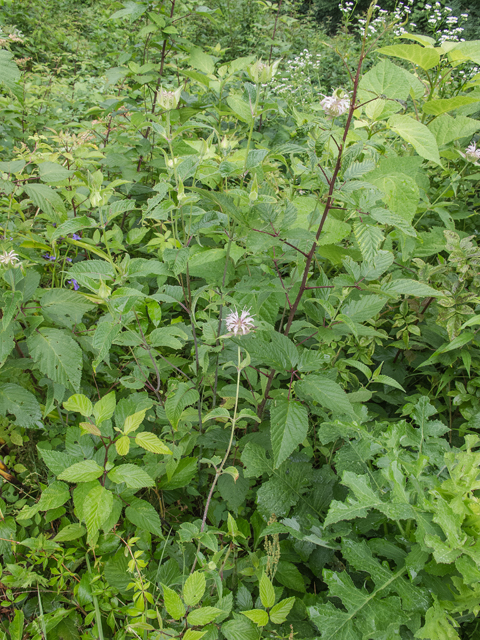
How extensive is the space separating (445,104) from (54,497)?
209 cm

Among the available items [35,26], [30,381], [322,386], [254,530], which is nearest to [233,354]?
[322,386]

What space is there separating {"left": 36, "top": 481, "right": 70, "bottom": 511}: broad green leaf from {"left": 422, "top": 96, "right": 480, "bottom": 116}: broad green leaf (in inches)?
80.5

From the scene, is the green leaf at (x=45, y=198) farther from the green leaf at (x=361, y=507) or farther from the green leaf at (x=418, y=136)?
the green leaf at (x=361, y=507)

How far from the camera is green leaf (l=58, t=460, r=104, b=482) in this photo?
1.05 meters

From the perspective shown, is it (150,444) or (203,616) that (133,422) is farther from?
(203,616)

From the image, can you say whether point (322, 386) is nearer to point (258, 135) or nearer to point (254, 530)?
point (254, 530)

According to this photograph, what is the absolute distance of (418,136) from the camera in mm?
1249

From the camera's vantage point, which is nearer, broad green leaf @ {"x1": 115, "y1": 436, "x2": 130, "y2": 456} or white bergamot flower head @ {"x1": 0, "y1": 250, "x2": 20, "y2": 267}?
broad green leaf @ {"x1": 115, "y1": 436, "x2": 130, "y2": 456}

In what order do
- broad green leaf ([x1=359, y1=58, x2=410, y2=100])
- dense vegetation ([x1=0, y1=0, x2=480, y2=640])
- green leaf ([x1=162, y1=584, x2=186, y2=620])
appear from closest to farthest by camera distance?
green leaf ([x1=162, y1=584, x2=186, y2=620])
dense vegetation ([x1=0, y1=0, x2=480, y2=640])
broad green leaf ([x1=359, y1=58, x2=410, y2=100])

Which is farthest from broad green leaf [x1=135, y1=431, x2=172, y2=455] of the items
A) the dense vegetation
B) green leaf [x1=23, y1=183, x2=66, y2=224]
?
green leaf [x1=23, y1=183, x2=66, y2=224]

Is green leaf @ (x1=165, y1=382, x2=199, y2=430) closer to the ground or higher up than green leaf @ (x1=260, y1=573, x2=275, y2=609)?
higher up

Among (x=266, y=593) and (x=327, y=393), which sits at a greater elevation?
(x=327, y=393)

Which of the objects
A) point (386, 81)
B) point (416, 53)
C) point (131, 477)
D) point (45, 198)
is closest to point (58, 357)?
point (131, 477)

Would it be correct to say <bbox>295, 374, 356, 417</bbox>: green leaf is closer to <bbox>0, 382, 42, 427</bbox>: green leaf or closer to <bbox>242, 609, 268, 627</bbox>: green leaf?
<bbox>242, 609, 268, 627</bbox>: green leaf
